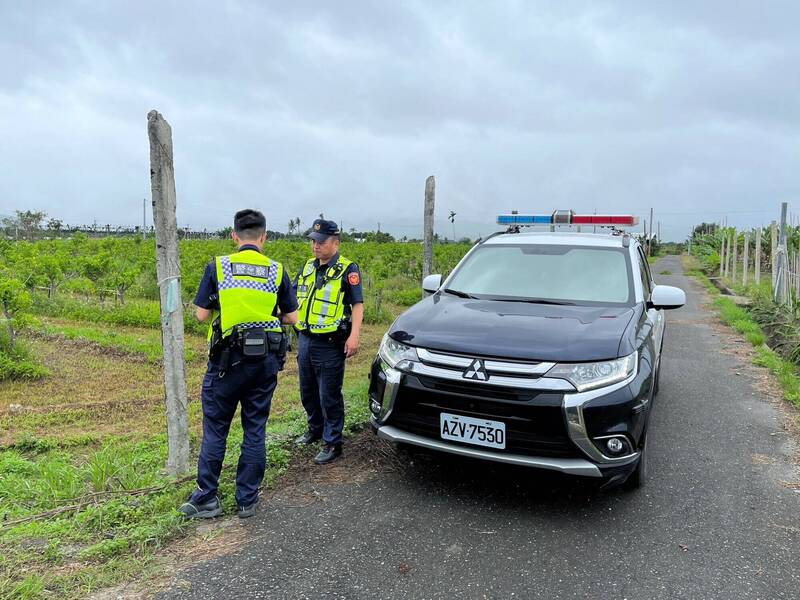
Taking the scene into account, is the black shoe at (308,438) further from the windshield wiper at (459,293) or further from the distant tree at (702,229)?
the distant tree at (702,229)

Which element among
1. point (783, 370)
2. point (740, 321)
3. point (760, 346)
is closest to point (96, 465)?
point (783, 370)

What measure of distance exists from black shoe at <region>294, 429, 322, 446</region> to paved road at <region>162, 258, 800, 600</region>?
1.44ft

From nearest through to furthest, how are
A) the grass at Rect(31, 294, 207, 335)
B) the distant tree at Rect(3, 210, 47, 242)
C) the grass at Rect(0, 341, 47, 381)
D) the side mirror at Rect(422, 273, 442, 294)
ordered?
A: the side mirror at Rect(422, 273, 442, 294) → the grass at Rect(0, 341, 47, 381) → the grass at Rect(31, 294, 207, 335) → the distant tree at Rect(3, 210, 47, 242)

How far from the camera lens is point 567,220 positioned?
7.18 meters

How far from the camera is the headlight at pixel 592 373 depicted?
3.11m

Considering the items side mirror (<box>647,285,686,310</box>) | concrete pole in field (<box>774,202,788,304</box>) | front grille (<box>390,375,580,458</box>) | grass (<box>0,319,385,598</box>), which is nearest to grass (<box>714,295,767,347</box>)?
concrete pole in field (<box>774,202,788,304</box>)

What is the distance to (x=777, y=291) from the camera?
12.4m

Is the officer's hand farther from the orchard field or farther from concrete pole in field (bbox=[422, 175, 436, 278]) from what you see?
concrete pole in field (bbox=[422, 175, 436, 278])

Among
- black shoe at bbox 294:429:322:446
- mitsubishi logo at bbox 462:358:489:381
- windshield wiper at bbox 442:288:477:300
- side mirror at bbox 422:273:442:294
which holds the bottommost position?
black shoe at bbox 294:429:322:446

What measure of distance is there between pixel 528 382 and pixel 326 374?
1.55 metres

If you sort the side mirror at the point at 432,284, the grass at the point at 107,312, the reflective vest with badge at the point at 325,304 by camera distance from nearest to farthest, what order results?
the reflective vest with badge at the point at 325,304
the side mirror at the point at 432,284
the grass at the point at 107,312

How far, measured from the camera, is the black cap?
157 inches

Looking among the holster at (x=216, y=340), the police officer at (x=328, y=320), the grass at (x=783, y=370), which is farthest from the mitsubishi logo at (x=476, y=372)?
the grass at (x=783, y=370)

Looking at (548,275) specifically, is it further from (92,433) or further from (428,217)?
(92,433)
